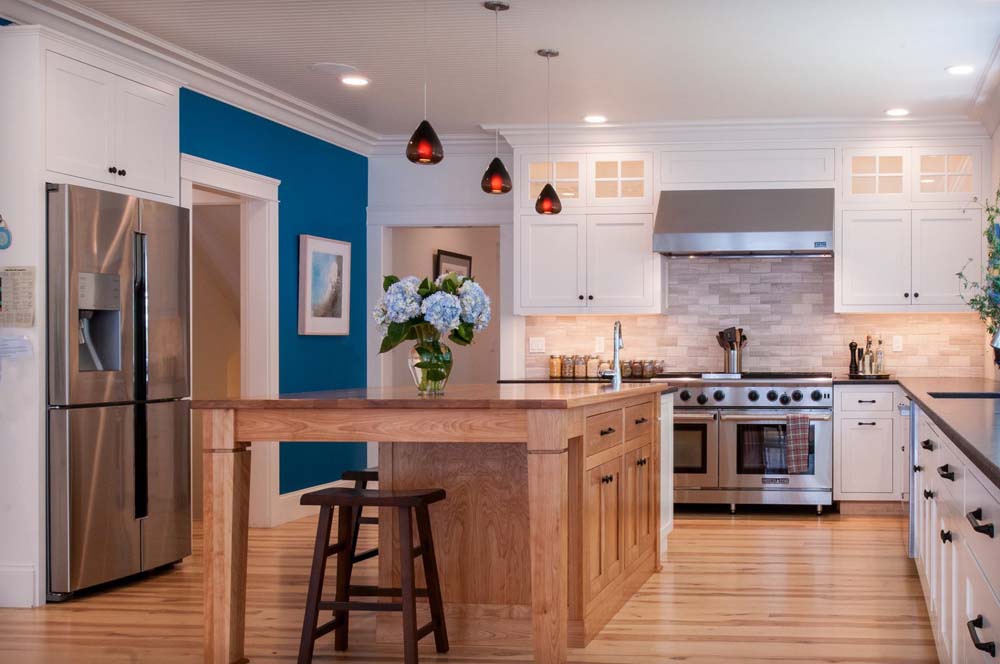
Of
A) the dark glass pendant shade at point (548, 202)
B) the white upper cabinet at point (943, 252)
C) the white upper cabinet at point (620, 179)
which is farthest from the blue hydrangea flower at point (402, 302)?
the white upper cabinet at point (943, 252)

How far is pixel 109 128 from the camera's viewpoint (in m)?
5.11

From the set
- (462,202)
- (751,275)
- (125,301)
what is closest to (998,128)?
(751,275)

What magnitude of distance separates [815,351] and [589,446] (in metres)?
4.16

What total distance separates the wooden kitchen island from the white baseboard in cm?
156

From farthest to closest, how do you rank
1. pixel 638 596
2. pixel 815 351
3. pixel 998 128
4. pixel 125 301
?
1. pixel 815 351
2. pixel 998 128
3. pixel 125 301
4. pixel 638 596

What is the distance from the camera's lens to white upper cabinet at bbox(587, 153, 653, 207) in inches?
292

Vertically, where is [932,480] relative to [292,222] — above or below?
below

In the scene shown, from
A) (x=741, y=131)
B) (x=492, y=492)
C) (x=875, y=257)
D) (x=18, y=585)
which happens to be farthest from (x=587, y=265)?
(x=18, y=585)

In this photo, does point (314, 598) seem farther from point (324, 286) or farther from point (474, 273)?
point (474, 273)

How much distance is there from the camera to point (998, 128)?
668 centimetres

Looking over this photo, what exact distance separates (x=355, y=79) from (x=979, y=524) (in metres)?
4.68

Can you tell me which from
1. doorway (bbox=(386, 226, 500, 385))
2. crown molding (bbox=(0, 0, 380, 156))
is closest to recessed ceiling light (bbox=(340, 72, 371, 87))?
crown molding (bbox=(0, 0, 380, 156))

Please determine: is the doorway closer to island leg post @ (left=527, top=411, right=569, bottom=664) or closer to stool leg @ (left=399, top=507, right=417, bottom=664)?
stool leg @ (left=399, top=507, right=417, bottom=664)

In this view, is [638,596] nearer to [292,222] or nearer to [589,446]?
[589,446]
